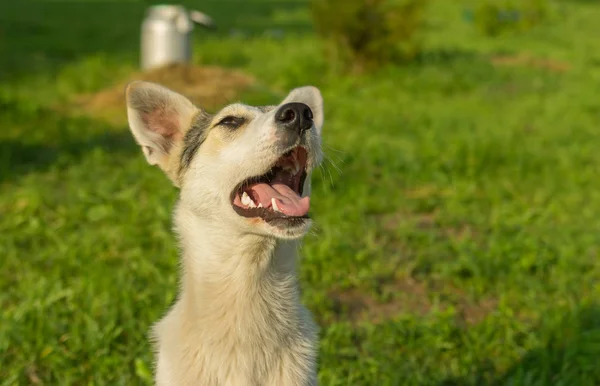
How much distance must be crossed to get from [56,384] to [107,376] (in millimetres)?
276

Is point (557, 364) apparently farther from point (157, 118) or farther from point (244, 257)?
point (157, 118)

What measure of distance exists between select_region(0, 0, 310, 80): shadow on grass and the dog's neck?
1041 centimetres

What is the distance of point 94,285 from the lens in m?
5.18

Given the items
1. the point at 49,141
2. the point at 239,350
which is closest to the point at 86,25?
the point at 49,141

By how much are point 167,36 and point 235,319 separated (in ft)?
31.0

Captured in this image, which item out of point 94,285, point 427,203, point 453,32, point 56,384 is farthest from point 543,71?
point 56,384

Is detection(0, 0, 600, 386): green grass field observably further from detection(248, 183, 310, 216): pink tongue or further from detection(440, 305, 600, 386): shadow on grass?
detection(248, 183, 310, 216): pink tongue

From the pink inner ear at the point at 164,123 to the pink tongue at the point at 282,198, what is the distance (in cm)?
76

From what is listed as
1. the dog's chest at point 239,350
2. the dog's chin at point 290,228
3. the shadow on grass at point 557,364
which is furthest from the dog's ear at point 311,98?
the shadow on grass at point 557,364

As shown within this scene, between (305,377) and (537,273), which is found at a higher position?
(305,377)

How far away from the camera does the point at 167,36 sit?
12.0 meters

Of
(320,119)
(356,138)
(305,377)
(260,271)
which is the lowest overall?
(356,138)

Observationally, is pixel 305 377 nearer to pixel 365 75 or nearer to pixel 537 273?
pixel 537 273

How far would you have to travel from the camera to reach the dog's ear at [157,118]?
3.60m
